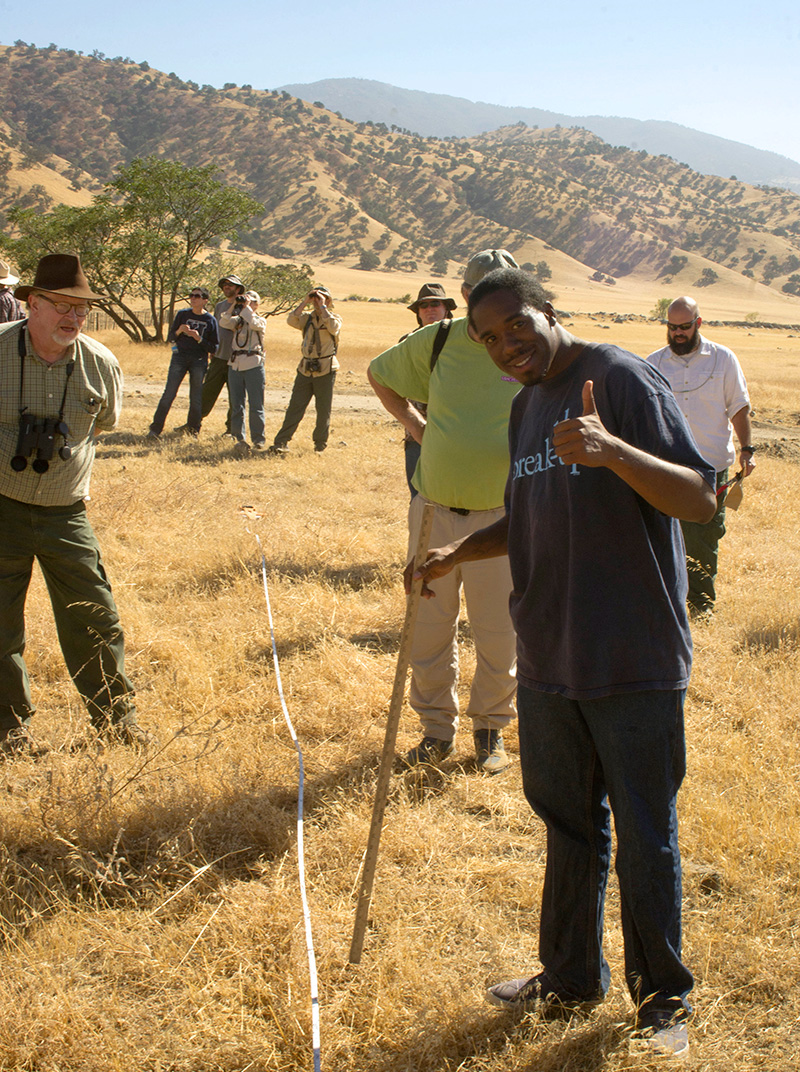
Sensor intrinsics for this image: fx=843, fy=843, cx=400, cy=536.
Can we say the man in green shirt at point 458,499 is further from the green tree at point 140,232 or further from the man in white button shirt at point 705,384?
the green tree at point 140,232

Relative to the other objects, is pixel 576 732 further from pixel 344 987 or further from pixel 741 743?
pixel 741 743

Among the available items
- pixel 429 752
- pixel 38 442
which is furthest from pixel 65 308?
pixel 429 752

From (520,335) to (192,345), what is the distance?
983cm

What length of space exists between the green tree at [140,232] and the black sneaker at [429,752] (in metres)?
24.1

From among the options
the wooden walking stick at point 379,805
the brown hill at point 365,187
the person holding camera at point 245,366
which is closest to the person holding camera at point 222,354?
the person holding camera at point 245,366

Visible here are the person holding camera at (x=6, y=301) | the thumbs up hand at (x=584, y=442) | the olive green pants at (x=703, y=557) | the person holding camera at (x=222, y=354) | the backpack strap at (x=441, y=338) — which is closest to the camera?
the thumbs up hand at (x=584, y=442)

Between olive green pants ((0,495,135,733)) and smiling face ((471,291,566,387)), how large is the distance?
235 centimetres

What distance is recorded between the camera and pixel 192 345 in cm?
1132

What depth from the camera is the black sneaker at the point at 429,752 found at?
13.1 feet

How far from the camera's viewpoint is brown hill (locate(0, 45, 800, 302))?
12219 centimetres

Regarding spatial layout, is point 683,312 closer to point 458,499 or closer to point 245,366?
point 458,499

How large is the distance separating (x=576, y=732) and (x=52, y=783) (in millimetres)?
2201

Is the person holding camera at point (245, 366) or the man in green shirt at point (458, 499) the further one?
the person holding camera at point (245, 366)

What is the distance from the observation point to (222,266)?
1283 inches
